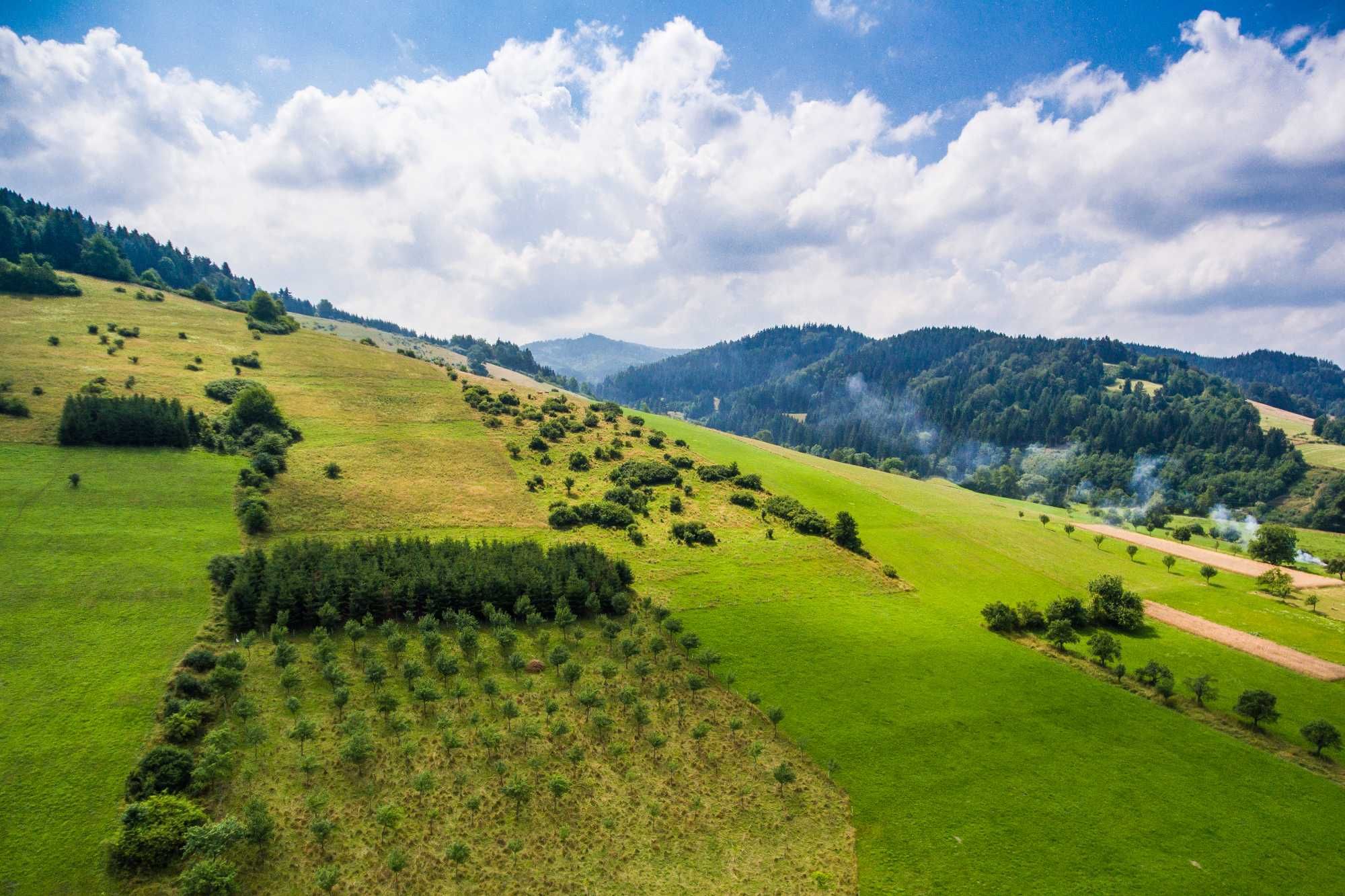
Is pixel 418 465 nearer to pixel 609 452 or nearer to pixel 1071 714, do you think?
pixel 609 452

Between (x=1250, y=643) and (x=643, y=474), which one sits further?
(x=643, y=474)

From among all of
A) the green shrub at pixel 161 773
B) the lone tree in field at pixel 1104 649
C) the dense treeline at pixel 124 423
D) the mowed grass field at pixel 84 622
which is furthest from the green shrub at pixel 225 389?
the lone tree in field at pixel 1104 649

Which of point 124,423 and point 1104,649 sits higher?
point 124,423

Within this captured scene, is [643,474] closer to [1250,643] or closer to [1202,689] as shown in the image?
[1202,689]

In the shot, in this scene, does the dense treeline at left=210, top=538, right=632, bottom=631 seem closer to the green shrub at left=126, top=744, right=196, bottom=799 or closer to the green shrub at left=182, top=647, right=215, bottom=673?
Answer: the green shrub at left=182, top=647, right=215, bottom=673

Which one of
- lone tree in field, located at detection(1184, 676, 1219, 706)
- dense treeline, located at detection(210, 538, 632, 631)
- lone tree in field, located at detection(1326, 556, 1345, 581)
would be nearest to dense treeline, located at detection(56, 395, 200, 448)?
dense treeline, located at detection(210, 538, 632, 631)

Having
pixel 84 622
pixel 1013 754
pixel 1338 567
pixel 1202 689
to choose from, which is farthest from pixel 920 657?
pixel 1338 567

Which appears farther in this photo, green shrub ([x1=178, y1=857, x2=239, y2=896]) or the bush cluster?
the bush cluster
